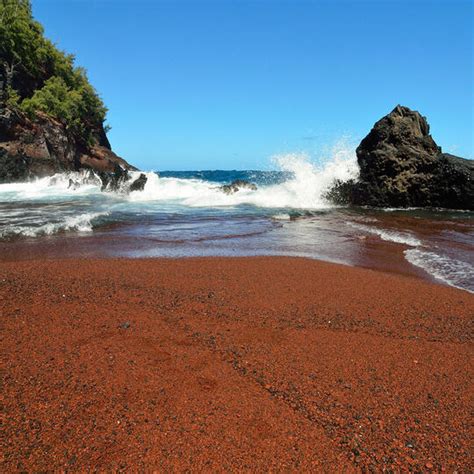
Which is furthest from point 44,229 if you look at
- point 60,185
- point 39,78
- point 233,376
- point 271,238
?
point 39,78

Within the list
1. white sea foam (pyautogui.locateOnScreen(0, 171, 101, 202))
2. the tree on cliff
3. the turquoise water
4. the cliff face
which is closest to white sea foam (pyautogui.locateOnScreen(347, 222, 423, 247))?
the turquoise water

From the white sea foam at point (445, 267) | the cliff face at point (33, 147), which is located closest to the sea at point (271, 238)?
the white sea foam at point (445, 267)

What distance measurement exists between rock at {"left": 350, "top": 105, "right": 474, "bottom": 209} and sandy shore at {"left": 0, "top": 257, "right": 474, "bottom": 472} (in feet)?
41.5

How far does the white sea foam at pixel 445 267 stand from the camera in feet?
16.2

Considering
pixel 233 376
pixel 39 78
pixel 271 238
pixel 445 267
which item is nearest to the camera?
pixel 233 376

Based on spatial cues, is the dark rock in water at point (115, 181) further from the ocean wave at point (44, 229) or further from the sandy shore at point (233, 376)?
the sandy shore at point (233, 376)

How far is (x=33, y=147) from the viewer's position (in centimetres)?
2778

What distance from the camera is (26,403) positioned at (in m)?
2.21

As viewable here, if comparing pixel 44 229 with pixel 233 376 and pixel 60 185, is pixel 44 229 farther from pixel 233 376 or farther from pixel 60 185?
pixel 60 185

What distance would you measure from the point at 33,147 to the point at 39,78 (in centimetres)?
1347

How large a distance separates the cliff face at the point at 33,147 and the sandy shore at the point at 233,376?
24.0 metres

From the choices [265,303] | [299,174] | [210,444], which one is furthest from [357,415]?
[299,174]

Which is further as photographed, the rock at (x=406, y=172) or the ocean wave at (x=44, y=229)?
the rock at (x=406, y=172)

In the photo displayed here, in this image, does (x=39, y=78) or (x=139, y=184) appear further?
(x=39, y=78)
